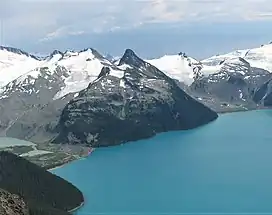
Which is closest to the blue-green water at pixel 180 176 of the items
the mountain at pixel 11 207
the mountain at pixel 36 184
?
the mountain at pixel 36 184

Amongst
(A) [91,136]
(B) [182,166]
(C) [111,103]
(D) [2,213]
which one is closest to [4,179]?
(B) [182,166]

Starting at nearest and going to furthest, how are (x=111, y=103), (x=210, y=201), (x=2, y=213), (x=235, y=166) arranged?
(x=2, y=213)
(x=210, y=201)
(x=235, y=166)
(x=111, y=103)

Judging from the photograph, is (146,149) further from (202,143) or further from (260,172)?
(260,172)

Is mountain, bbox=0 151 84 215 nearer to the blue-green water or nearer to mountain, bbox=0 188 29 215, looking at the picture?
the blue-green water

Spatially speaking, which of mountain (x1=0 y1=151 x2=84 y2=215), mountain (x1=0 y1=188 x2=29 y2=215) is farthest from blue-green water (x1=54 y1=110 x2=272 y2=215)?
mountain (x1=0 y1=188 x2=29 y2=215)

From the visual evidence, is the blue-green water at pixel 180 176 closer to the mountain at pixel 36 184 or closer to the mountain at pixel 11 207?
the mountain at pixel 36 184

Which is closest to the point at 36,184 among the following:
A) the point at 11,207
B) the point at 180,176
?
the point at 180,176

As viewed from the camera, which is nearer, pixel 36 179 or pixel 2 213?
pixel 2 213

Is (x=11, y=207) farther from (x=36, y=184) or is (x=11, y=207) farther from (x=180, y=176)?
(x=180, y=176)

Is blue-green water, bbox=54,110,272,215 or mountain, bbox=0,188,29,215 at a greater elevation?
mountain, bbox=0,188,29,215
